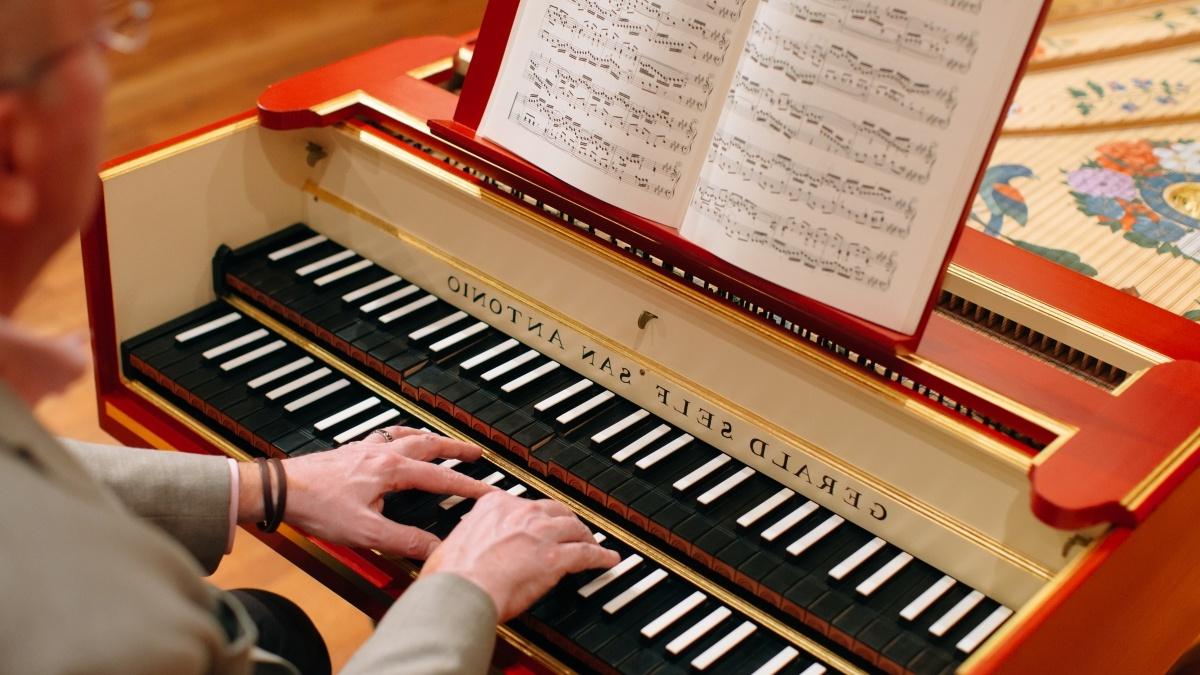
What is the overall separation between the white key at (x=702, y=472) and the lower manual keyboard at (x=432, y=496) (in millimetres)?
117

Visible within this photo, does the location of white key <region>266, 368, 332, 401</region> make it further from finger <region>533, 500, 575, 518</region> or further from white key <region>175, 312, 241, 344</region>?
finger <region>533, 500, 575, 518</region>

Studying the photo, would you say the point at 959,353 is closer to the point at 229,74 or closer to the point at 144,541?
the point at 144,541

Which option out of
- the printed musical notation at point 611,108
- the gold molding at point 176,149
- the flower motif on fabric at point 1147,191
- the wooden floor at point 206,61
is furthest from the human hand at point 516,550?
the wooden floor at point 206,61

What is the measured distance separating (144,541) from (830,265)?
102 cm

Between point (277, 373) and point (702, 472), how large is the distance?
2.46ft

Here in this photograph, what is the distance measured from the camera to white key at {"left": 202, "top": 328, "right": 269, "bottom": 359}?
223 centimetres

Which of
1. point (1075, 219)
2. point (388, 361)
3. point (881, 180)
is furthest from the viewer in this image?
point (1075, 219)

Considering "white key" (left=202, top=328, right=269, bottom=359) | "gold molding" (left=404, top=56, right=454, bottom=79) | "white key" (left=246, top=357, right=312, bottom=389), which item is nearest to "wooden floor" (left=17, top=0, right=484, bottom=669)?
"white key" (left=202, top=328, right=269, bottom=359)

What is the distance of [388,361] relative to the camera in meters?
2.15

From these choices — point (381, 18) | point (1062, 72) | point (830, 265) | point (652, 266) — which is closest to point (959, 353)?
Answer: point (830, 265)

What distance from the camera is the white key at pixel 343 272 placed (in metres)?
2.33

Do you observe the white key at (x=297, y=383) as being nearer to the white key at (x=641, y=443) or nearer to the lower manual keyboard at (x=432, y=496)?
the lower manual keyboard at (x=432, y=496)

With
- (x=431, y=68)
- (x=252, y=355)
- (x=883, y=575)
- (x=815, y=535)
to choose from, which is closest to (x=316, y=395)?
(x=252, y=355)

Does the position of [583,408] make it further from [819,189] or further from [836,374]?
[819,189]
